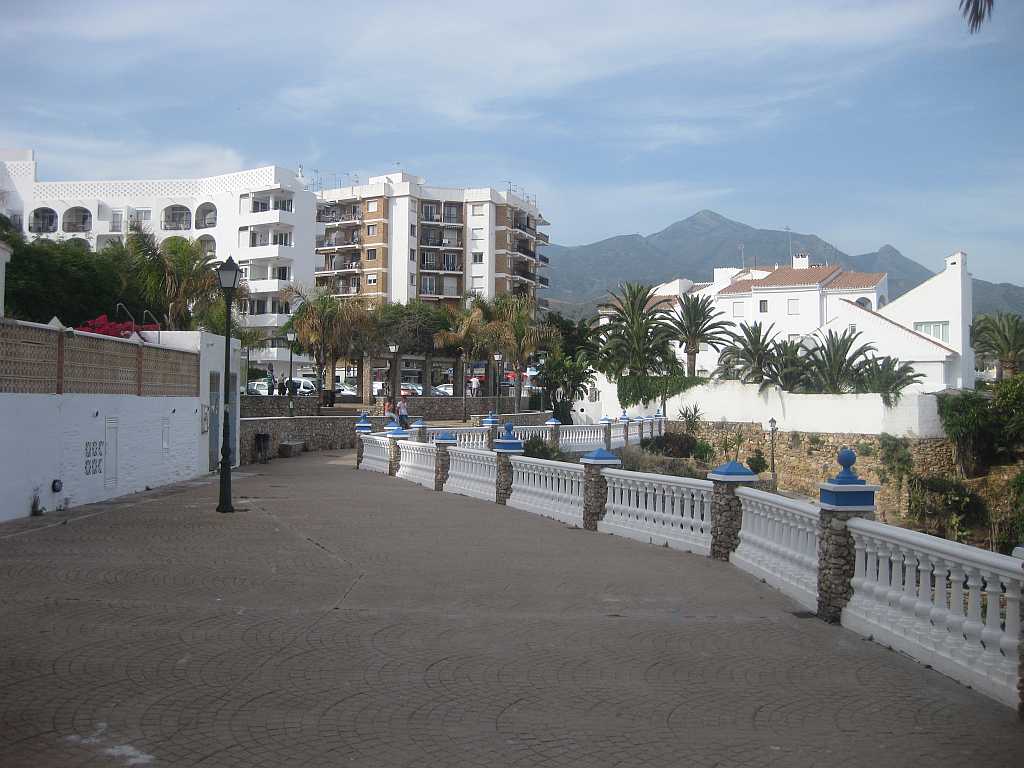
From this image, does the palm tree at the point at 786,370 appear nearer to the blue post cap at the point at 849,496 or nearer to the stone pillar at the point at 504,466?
the stone pillar at the point at 504,466

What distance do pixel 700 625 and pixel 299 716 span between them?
13.2 ft

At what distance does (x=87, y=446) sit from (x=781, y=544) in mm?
13407

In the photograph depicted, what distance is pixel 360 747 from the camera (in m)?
5.38

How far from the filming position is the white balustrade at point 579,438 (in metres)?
33.8

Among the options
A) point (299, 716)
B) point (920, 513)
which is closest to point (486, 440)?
point (920, 513)

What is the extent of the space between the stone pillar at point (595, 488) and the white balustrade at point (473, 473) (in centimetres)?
394

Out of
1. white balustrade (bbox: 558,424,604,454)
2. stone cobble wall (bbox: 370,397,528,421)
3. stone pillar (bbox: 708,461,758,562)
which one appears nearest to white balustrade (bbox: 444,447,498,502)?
stone pillar (bbox: 708,461,758,562)

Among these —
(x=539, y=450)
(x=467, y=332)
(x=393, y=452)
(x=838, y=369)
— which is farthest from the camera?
(x=467, y=332)

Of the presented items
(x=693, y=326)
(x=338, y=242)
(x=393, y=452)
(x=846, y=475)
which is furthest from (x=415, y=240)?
(x=846, y=475)

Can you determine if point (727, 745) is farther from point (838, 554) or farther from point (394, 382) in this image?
point (394, 382)

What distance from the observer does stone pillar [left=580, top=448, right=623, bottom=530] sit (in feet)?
49.6

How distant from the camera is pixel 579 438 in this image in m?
35.3

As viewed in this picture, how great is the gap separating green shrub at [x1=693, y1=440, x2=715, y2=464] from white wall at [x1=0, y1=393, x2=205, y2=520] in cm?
3274

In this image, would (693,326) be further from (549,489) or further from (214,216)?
(214,216)
